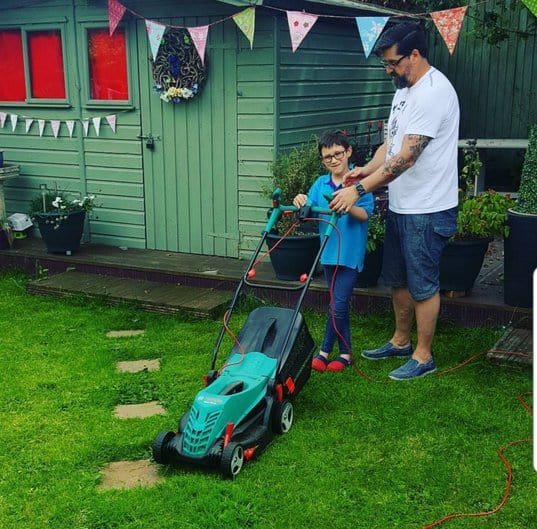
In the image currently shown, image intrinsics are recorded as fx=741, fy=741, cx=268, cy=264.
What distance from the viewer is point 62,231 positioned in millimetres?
6602

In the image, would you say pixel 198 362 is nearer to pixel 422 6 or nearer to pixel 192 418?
pixel 192 418

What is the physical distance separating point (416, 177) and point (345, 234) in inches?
19.8

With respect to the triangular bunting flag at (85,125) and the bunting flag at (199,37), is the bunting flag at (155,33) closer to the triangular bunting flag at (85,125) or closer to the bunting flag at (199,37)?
the bunting flag at (199,37)

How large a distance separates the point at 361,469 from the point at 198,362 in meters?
1.58

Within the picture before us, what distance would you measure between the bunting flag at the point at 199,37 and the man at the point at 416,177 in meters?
2.26

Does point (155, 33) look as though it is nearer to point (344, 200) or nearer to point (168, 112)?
point (168, 112)

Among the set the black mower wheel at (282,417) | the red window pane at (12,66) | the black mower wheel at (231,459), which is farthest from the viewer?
the red window pane at (12,66)

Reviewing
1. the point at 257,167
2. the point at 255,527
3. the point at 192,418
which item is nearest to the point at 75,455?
the point at 192,418

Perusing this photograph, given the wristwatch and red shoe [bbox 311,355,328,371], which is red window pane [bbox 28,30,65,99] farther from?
the wristwatch

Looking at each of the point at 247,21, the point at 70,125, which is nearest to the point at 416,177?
the point at 247,21

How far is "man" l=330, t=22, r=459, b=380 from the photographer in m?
3.81

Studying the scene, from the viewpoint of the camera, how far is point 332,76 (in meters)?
6.91

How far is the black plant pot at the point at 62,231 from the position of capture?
6.56 m

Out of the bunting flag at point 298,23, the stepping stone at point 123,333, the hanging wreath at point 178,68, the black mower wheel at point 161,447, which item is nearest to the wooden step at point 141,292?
the stepping stone at point 123,333
